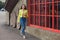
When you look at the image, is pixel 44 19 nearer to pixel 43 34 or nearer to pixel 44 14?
pixel 44 14

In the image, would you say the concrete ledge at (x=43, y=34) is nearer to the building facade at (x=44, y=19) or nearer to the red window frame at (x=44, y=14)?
the building facade at (x=44, y=19)

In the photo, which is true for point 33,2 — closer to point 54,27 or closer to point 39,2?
point 39,2

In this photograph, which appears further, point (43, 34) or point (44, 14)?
point (44, 14)

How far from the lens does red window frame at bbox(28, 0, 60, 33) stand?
11.9m

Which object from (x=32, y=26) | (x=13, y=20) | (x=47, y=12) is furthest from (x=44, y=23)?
(x=13, y=20)

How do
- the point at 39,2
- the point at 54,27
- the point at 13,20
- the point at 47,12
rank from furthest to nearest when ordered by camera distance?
the point at 13,20, the point at 39,2, the point at 47,12, the point at 54,27

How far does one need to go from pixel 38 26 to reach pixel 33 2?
1.65 metres

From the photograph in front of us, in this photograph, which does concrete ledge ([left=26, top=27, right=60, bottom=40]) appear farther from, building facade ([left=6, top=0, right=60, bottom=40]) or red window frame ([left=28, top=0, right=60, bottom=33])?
red window frame ([left=28, top=0, right=60, bottom=33])

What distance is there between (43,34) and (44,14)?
48.4 inches

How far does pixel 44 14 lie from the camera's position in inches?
515

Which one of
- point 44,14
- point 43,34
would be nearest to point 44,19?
point 44,14

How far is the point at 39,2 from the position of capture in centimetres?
1376

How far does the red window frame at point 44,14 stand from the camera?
11.9 metres

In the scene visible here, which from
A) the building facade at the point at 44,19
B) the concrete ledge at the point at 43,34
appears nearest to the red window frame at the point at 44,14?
the building facade at the point at 44,19
